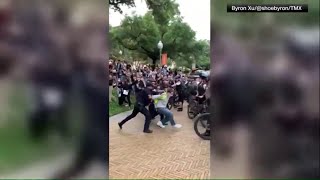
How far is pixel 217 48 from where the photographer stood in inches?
109

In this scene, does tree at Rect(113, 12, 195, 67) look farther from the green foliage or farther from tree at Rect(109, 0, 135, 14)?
tree at Rect(109, 0, 135, 14)

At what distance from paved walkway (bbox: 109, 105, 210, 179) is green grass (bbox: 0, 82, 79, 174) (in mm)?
494

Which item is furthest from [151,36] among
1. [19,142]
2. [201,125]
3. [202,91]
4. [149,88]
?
[19,142]

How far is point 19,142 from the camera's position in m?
2.85

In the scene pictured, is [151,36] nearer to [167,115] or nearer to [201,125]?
[167,115]

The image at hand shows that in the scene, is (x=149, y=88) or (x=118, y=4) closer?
(x=118, y=4)

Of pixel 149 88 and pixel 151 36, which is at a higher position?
pixel 151 36

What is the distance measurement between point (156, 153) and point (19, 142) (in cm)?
121

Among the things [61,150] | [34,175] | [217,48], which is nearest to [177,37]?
[217,48]

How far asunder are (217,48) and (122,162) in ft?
4.23

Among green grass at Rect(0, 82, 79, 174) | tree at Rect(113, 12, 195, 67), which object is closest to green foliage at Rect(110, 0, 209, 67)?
tree at Rect(113, 12, 195, 67)

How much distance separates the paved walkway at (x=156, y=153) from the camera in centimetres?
311

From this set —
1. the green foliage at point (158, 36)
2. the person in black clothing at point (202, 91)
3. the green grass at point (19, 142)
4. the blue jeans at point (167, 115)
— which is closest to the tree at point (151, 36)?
the green foliage at point (158, 36)

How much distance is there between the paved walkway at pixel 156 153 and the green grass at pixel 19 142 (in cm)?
49
